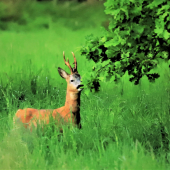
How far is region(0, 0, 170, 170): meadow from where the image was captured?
425cm

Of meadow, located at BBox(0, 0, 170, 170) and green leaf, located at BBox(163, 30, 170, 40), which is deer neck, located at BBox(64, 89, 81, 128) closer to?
meadow, located at BBox(0, 0, 170, 170)

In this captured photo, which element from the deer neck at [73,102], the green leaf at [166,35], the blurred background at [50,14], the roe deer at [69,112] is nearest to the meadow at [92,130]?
the roe deer at [69,112]

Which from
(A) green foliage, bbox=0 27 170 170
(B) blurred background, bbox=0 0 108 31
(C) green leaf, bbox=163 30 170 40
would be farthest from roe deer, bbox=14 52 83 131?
(B) blurred background, bbox=0 0 108 31

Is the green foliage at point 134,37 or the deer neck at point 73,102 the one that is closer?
the green foliage at point 134,37

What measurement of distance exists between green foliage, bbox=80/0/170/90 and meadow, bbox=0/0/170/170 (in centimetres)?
34

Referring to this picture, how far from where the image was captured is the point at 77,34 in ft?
43.4

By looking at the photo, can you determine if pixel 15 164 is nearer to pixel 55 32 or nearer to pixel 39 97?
pixel 39 97

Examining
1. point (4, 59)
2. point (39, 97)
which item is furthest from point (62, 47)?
point (39, 97)

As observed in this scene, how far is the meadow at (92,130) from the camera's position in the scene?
4.25 m

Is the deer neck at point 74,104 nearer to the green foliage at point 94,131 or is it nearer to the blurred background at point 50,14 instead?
the green foliage at point 94,131

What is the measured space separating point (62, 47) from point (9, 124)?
5687mm

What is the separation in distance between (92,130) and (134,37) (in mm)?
1287

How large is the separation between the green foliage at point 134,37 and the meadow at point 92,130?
0.34 m

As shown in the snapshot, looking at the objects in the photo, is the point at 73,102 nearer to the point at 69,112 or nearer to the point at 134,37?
the point at 69,112
